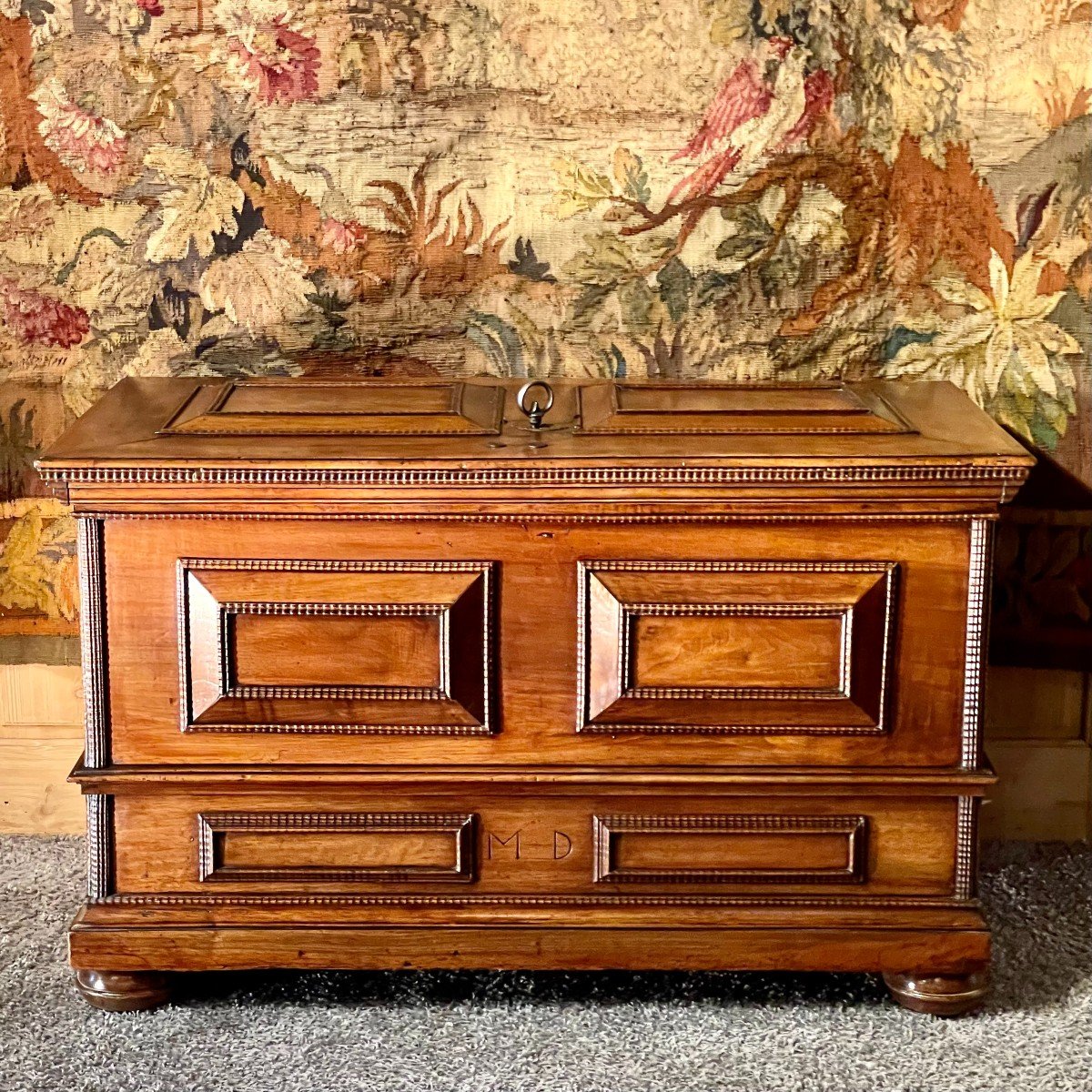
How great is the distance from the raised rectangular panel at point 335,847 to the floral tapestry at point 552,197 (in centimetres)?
77

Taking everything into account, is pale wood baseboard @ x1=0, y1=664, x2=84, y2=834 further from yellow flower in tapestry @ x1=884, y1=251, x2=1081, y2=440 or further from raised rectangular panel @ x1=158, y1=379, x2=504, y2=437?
yellow flower in tapestry @ x1=884, y1=251, x2=1081, y2=440

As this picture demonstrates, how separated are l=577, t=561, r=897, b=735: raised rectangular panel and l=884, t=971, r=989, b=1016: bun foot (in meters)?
0.36

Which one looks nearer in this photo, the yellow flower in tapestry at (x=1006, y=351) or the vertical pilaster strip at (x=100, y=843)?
the vertical pilaster strip at (x=100, y=843)

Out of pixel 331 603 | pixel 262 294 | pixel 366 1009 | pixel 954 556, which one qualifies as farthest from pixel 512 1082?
pixel 262 294

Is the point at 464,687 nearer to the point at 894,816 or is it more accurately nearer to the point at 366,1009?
the point at 366,1009

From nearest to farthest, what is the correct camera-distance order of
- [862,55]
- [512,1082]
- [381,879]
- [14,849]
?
[512,1082], [381,879], [862,55], [14,849]

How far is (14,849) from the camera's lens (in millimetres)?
2322

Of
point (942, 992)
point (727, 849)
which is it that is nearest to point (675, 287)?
point (727, 849)

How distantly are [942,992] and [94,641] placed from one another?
1211 mm

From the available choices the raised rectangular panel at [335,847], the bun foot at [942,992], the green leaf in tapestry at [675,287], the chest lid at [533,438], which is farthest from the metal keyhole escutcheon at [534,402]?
the bun foot at [942,992]

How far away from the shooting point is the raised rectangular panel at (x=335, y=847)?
180cm

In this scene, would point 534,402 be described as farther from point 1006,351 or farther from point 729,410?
point 1006,351

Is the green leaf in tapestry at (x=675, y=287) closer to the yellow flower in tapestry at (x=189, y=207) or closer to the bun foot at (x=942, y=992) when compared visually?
the yellow flower in tapestry at (x=189, y=207)

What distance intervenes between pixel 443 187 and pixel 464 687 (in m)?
0.85
